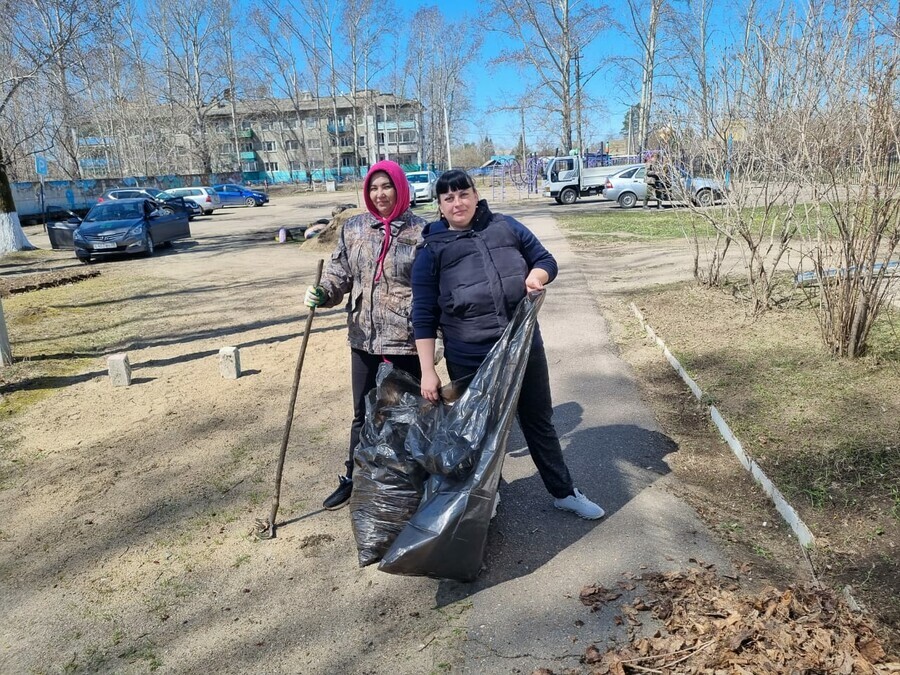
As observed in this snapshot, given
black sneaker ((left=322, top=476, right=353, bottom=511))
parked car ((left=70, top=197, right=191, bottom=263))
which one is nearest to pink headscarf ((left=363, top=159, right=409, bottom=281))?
black sneaker ((left=322, top=476, right=353, bottom=511))

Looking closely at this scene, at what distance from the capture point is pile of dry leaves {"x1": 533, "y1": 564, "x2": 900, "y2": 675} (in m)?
2.18

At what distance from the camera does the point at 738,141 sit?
7598 mm

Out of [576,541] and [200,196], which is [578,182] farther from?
[576,541]

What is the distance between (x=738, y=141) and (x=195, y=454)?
6.79 m

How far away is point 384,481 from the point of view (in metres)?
2.95

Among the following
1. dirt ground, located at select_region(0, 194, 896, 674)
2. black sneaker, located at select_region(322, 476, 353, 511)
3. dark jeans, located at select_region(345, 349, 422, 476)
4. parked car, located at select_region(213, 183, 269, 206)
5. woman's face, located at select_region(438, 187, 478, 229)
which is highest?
woman's face, located at select_region(438, 187, 478, 229)

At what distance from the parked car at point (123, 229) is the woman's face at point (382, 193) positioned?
14.5 m

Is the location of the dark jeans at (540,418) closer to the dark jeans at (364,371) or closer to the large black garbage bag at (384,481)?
the dark jeans at (364,371)

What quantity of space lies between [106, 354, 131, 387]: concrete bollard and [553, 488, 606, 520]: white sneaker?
4563 millimetres

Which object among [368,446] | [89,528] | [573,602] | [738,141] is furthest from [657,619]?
[738,141]

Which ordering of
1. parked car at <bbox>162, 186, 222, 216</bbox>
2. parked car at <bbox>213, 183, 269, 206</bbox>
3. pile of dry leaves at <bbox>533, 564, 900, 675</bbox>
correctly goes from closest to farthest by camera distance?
pile of dry leaves at <bbox>533, 564, 900, 675</bbox> < parked car at <bbox>162, 186, 222, 216</bbox> < parked car at <bbox>213, 183, 269, 206</bbox>

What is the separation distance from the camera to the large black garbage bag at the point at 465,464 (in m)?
2.64

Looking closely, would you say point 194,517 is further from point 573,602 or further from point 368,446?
point 573,602

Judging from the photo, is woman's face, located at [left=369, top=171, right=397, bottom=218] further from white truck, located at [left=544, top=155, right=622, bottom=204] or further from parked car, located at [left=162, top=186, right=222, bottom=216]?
parked car, located at [left=162, top=186, right=222, bottom=216]
